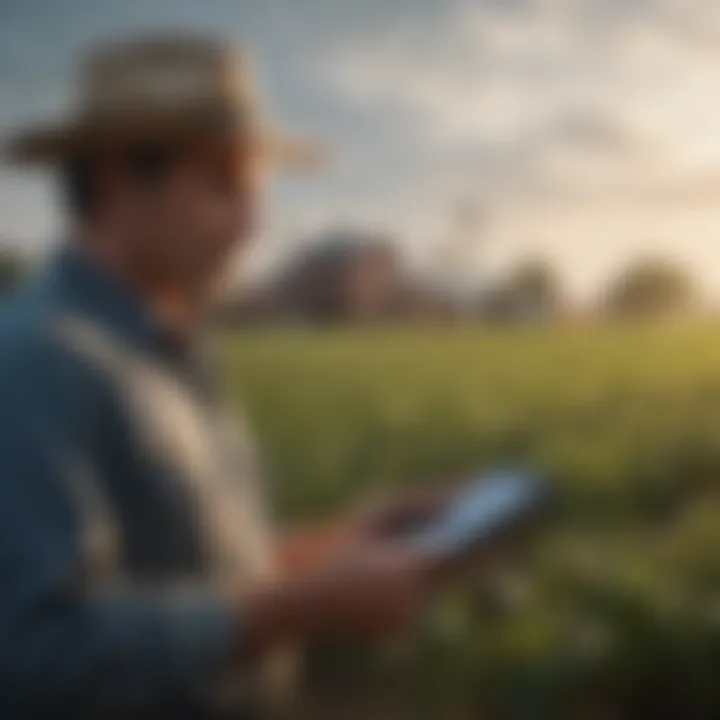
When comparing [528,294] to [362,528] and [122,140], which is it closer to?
[362,528]

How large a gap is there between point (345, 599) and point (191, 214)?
0.29 metres

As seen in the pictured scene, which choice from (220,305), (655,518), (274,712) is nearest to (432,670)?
(274,712)

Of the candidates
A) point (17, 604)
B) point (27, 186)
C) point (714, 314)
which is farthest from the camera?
point (714, 314)

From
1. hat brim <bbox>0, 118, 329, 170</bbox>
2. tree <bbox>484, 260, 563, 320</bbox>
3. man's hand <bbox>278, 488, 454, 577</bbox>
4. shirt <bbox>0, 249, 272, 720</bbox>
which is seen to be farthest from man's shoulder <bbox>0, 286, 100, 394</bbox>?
tree <bbox>484, 260, 563, 320</bbox>

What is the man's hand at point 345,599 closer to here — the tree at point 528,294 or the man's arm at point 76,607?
the man's arm at point 76,607

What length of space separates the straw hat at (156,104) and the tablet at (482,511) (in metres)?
0.30

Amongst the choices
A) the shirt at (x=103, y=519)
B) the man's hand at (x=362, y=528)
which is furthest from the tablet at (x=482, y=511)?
the shirt at (x=103, y=519)

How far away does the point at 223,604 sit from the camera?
706 mm

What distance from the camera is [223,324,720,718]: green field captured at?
0.85 metres

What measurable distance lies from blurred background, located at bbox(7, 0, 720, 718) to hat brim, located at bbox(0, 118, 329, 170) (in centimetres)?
3

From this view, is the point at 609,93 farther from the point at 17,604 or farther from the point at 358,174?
the point at 17,604

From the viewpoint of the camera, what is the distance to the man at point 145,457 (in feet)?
2.11

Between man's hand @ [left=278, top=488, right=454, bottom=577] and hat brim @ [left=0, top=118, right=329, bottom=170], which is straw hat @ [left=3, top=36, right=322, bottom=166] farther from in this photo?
man's hand @ [left=278, top=488, right=454, bottom=577]

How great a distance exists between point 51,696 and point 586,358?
20.0 inches
